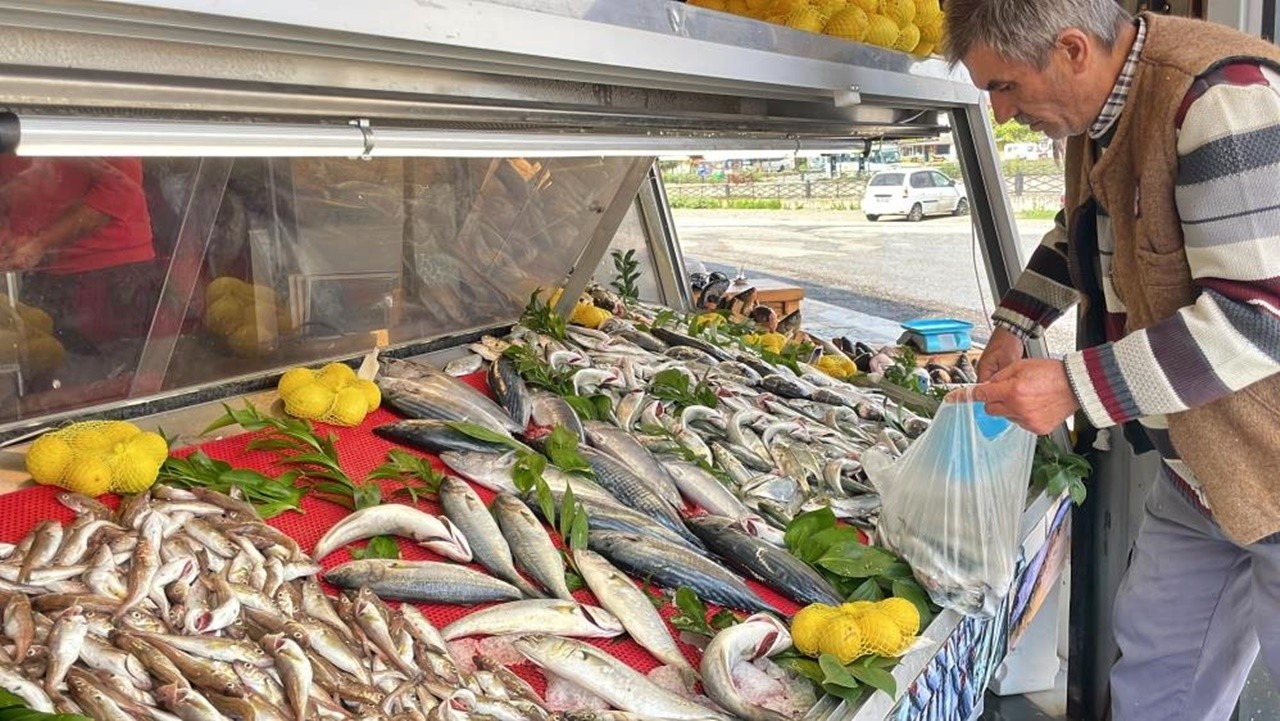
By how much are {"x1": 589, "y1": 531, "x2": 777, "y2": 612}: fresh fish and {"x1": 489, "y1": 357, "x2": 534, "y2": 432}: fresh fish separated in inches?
29.2

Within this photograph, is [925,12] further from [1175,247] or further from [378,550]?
[378,550]

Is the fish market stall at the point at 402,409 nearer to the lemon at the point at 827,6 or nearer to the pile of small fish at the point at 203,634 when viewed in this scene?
the pile of small fish at the point at 203,634

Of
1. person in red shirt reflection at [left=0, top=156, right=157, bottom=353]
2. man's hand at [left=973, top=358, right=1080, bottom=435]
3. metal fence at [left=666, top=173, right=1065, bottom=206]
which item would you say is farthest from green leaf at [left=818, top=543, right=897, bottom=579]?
metal fence at [left=666, top=173, right=1065, bottom=206]

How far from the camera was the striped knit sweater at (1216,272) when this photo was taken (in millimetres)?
1957

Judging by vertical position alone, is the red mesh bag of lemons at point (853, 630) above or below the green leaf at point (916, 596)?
above

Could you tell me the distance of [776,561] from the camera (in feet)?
7.96

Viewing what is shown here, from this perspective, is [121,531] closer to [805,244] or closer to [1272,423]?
[1272,423]

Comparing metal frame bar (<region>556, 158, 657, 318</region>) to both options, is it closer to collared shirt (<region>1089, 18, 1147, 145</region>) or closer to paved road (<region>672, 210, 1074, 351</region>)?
collared shirt (<region>1089, 18, 1147, 145</region>)

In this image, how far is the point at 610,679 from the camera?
6.10ft

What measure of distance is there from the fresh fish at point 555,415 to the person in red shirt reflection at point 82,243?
1.16 m

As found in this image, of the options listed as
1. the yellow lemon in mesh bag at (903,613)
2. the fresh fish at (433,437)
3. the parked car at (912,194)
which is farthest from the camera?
the parked car at (912,194)

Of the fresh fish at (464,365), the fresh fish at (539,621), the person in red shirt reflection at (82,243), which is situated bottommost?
the fresh fish at (539,621)

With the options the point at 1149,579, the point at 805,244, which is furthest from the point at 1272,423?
the point at 805,244

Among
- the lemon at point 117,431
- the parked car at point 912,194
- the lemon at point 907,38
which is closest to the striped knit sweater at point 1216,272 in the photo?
the lemon at point 907,38
